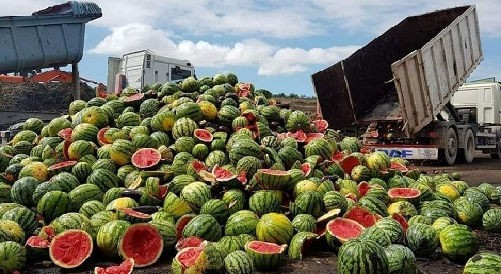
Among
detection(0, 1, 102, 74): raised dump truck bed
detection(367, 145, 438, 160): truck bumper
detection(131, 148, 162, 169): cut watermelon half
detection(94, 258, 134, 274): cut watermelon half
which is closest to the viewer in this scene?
detection(94, 258, 134, 274): cut watermelon half

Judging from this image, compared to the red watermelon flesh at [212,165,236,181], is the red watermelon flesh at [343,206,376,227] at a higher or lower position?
lower

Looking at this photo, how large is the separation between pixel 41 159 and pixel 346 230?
13.7 feet

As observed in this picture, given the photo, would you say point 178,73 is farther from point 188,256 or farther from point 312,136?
point 188,256

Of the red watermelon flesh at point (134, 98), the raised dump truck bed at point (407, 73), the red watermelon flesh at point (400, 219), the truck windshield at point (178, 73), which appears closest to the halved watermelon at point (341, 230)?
the red watermelon flesh at point (400, 219)

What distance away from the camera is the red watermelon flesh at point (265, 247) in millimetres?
3975

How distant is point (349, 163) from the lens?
639cm

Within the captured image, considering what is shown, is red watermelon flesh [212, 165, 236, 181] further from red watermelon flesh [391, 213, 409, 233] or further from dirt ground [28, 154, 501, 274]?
red watermelon flesh [391, 213, 409, 233]

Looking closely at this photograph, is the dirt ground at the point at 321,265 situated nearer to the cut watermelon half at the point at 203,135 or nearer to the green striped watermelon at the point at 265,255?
the green striped watermelon at the point at 265,255

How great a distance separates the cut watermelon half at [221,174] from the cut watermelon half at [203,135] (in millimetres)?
713

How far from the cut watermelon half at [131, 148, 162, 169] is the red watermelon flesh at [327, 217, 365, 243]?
221cm

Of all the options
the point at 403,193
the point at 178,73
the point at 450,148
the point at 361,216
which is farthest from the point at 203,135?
the point at 178,73

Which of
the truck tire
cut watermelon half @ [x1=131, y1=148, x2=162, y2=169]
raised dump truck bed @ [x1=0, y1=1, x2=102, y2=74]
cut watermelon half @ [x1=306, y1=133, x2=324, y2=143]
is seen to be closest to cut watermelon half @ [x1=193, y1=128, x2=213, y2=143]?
cut watermelon half @ [x1=131, y1=148, x2=162, y2=169]

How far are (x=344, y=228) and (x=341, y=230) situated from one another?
0.06 metres

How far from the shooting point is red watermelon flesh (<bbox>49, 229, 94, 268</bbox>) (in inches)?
159
